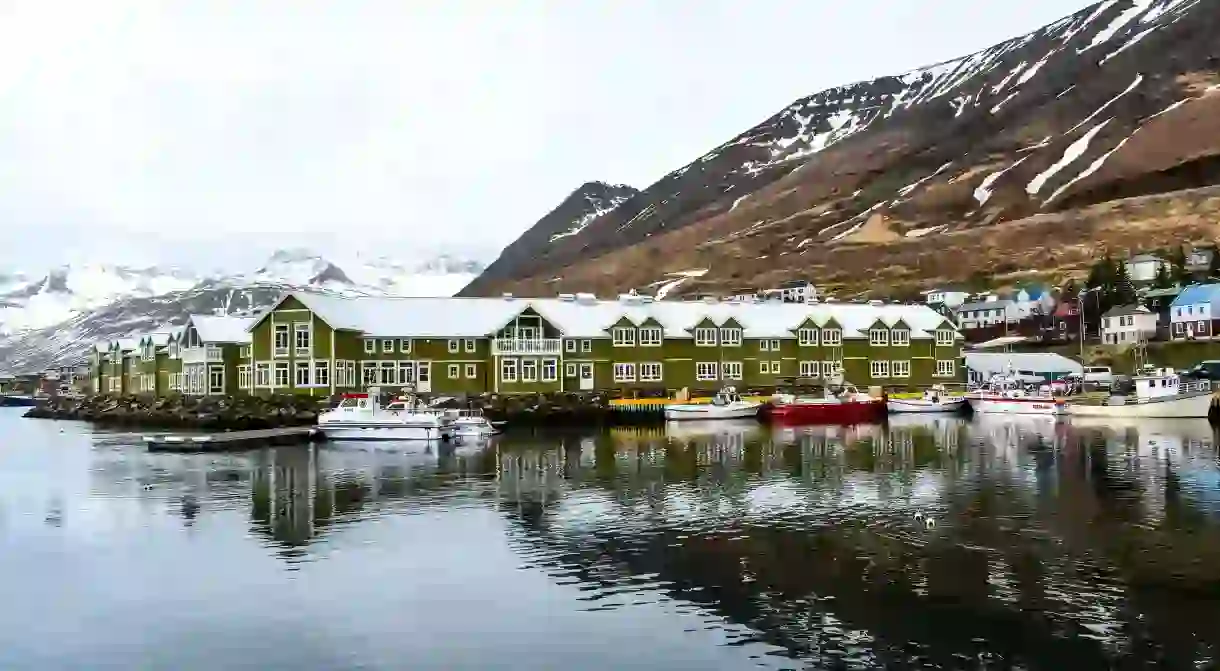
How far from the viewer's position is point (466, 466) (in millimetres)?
44531

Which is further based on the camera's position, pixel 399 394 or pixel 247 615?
pixel 399 394

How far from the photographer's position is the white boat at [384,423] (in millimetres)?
56594

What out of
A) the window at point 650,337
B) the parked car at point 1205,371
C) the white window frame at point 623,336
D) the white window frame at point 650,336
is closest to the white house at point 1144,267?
the parked car at point 1205,371

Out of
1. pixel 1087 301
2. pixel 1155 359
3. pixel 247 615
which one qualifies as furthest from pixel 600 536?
pixel 1087 301

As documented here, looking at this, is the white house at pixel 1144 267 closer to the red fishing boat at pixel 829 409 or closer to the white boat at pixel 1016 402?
the white boat at pixel 1016 402

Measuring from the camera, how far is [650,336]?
8319 centimetres

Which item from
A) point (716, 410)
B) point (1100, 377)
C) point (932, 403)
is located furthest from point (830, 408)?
point (1100, 377)

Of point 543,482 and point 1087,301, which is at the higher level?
point 1087,301

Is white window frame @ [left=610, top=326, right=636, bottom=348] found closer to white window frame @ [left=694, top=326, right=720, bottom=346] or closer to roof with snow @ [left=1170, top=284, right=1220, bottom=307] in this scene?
white window frame @ [left=694, top=326, right=720, bottom=346]

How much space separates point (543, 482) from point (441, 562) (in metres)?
14.0

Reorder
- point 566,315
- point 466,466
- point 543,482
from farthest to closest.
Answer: point 566,315
point 466,466
point 543,482

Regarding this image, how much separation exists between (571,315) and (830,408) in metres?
21.0

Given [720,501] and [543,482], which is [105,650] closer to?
[720,501]

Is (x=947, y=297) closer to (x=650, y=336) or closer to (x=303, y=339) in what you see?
(x=650, y=336)
